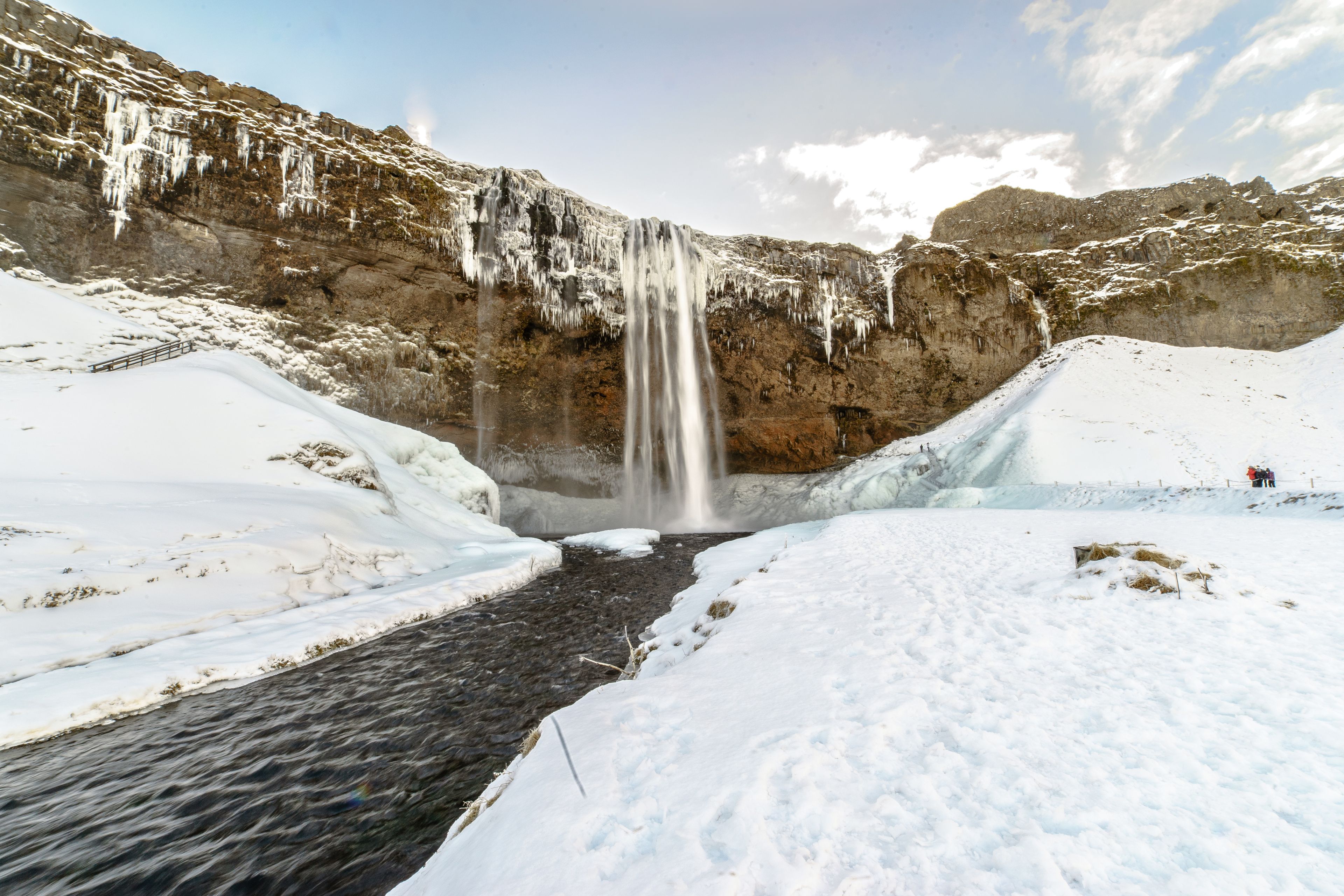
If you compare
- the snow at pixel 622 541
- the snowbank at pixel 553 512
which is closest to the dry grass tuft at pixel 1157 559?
the snow at pixel 622 541

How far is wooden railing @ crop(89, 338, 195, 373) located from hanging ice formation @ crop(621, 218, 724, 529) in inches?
756

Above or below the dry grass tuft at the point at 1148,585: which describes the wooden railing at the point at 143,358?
above

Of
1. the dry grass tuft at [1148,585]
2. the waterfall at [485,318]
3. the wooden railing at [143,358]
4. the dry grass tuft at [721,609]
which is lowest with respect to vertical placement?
the dry grass tuft at [721,609]

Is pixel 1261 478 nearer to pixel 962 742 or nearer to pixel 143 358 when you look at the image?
pixel 962 742

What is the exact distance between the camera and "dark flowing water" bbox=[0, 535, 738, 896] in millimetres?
3365

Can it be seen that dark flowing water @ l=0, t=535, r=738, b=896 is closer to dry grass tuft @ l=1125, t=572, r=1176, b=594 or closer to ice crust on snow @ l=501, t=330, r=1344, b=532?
dry grass tuft @ l=1125, t=572, r=1176, b=594

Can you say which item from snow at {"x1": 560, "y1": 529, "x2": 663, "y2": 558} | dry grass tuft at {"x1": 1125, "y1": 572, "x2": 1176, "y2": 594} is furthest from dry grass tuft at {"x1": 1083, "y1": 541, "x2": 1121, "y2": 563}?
snow at {"x1": 560, "y1": 529, "x2": 663, "y2": 558}

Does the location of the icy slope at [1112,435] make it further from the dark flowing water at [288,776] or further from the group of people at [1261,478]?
the dark flowing water at [288,776]

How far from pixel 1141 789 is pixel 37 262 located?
31.8 m

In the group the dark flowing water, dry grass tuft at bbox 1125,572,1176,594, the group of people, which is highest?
the group of people

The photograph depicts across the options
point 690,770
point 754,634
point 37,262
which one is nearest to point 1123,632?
point 754,634

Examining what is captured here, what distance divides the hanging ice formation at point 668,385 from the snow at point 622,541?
27.5 ft

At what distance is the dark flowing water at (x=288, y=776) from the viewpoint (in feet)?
11.0

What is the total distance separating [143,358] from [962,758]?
21.4 meters
